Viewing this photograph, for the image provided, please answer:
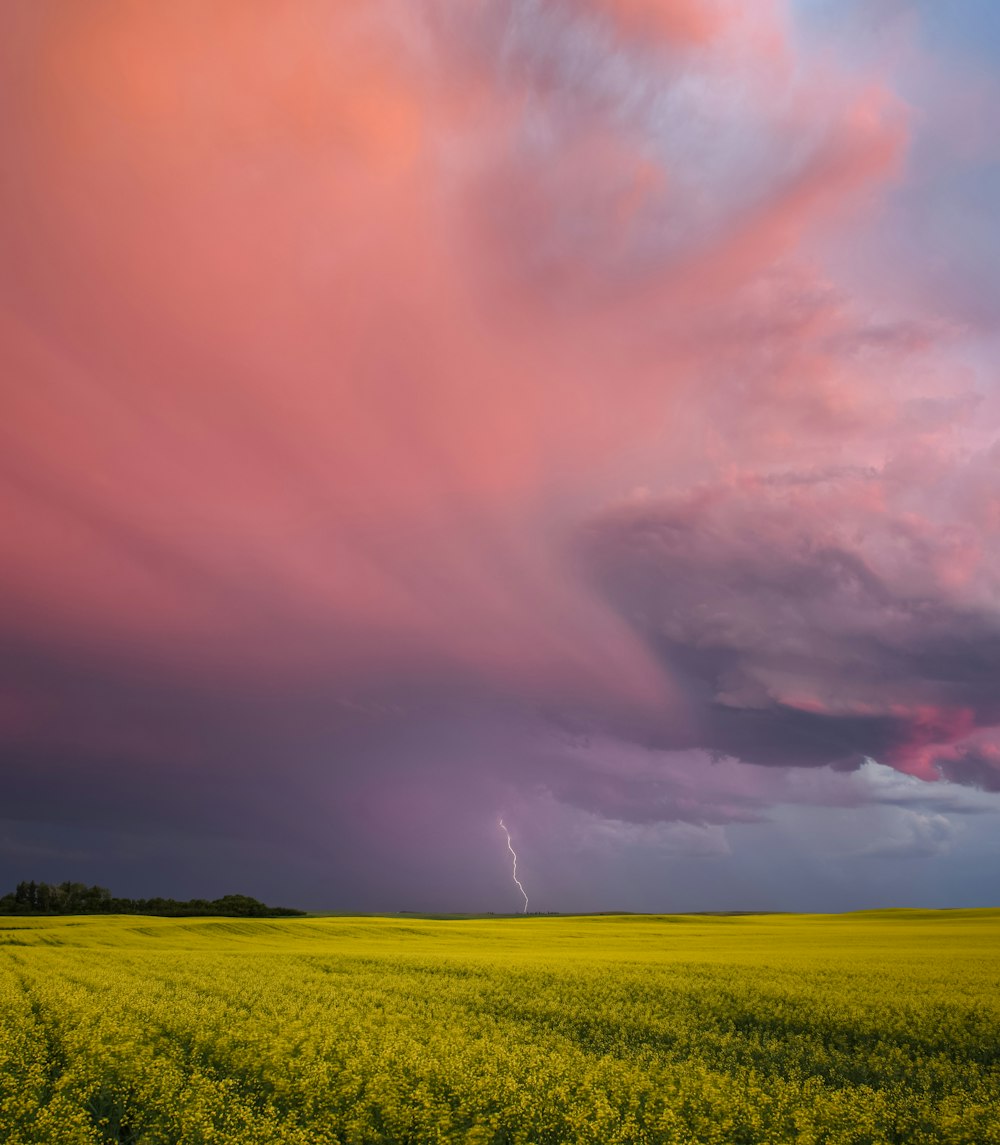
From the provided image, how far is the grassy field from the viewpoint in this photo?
52.3 ft

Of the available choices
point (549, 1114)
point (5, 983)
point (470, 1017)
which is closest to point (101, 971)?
point (5, 983)

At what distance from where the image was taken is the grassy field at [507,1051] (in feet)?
52.3

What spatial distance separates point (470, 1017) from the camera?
2591cm

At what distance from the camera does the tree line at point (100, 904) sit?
137 metres

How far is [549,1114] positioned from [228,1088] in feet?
25.8

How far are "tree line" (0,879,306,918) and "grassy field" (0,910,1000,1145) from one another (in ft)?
359

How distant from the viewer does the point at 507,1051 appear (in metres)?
21.0

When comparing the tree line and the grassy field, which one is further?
the tree line

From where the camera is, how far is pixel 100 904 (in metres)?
141

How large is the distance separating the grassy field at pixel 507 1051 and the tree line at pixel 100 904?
109483mm

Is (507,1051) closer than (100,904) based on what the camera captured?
Yes

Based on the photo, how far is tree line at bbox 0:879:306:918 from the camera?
137 metres

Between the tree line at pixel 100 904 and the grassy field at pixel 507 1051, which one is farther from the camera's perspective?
the tree line at pixel 100 904

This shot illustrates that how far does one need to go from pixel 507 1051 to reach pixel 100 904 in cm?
15133
